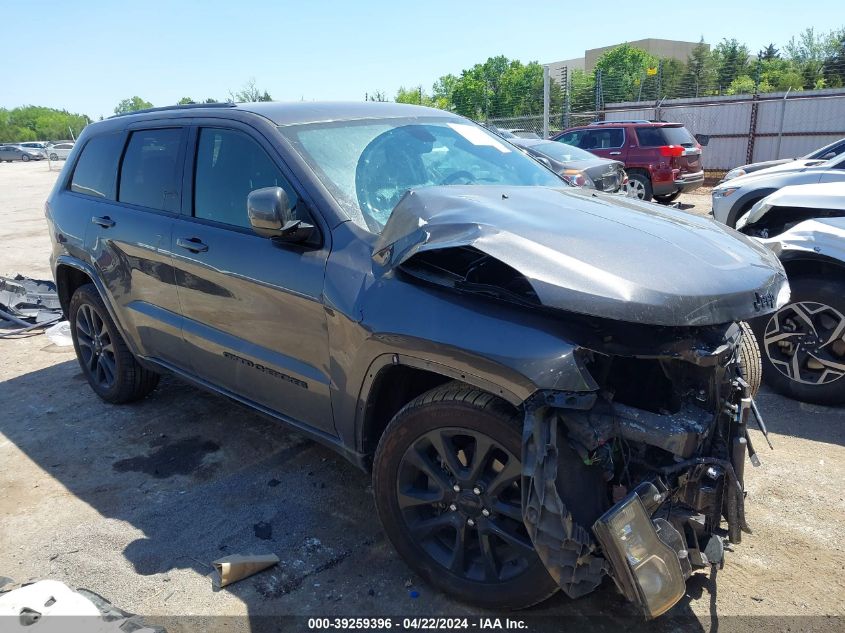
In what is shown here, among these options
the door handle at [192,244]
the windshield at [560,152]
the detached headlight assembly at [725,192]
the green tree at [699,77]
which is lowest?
the detached headlight assembly at [725,192]

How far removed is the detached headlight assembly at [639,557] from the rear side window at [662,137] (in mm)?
13235

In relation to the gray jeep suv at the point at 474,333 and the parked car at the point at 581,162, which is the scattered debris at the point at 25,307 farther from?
the parked car at the point at 581,162

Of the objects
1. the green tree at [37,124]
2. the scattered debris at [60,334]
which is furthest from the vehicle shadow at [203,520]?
the green tree at [37,124]

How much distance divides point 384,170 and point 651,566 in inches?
82.2

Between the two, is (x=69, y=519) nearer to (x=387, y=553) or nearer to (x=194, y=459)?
(x=194, y=459)

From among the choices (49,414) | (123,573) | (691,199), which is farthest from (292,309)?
(691,199)

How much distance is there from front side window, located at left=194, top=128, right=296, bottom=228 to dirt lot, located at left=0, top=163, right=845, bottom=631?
1464 millimetres

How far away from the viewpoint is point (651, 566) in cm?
206

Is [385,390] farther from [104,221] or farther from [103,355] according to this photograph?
[103,355]

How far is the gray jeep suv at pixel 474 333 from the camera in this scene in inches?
84.0

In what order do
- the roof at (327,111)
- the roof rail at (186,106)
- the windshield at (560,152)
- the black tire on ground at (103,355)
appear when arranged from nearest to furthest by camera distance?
the roof at (327,111) < the roof rail at (186,106) < the black tire on ground at (103,355) < the windshield at (560,152)

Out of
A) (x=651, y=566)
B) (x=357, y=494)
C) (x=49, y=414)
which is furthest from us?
(x=49, y=414)

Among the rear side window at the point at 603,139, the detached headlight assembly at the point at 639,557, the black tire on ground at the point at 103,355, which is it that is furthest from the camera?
the rear side window at the point at 603,139

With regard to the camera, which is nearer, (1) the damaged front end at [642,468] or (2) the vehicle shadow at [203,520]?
(1) the damaged front end at [642,468]
